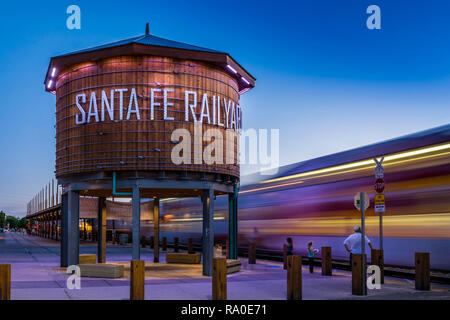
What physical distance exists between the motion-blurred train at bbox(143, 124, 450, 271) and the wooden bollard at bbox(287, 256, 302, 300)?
455 cm

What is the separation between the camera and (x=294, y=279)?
13.4 m

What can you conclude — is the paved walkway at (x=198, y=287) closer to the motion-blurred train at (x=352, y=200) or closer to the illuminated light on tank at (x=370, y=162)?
the motion-blurred train at (x=352, y=200)

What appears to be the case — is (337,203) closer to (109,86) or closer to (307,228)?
(307,228)

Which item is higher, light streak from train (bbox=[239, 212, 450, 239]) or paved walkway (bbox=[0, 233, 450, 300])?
light streak from train (bbox=[239, 212, 450, 239])

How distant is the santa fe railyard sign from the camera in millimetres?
19547

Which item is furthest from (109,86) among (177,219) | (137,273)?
(177,219)

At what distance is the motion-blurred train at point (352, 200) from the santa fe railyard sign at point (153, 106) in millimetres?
4827

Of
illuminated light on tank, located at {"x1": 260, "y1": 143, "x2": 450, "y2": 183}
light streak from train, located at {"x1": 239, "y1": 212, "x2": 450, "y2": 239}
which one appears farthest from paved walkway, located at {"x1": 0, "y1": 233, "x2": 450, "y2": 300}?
illuminated light on tank, located at {"x1": 260, "y1": 143, "x2": 450, "y2": 183}

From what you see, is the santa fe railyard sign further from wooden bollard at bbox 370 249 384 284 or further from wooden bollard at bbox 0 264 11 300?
wooden bollard at bbox 0 264 11 300

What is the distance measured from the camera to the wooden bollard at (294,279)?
13359 mm

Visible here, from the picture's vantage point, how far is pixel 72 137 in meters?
21.0

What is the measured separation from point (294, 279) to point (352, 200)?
7214 mm

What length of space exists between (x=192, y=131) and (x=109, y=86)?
341 centimetres

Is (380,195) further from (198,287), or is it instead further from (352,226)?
(198,287)
